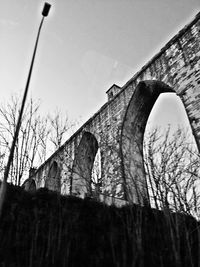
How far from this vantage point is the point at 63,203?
168 inches

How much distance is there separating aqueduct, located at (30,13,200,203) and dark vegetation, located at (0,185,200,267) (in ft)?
5.30

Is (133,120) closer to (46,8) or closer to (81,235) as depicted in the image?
(46,8)

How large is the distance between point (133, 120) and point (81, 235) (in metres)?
6.35

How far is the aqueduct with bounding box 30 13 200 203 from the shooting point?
6.95 m

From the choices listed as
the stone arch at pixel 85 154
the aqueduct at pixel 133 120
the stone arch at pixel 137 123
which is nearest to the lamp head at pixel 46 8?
the aqueduct at pixel 133 120

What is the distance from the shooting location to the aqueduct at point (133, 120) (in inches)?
274

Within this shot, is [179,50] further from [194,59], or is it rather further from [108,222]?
[108,222]

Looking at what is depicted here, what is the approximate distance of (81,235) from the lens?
3.90 m

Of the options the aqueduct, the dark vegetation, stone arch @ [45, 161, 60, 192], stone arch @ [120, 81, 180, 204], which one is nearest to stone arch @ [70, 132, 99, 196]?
the aqueduct

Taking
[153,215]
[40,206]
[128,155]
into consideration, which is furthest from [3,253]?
[128,155]

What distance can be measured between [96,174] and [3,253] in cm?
577

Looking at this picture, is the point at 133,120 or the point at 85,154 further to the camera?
the point at 85,154

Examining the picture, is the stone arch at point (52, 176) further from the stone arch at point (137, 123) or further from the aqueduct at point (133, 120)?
the stone arch at point (137, 123)

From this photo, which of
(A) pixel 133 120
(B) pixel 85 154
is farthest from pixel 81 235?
(B) pixel 85 154
